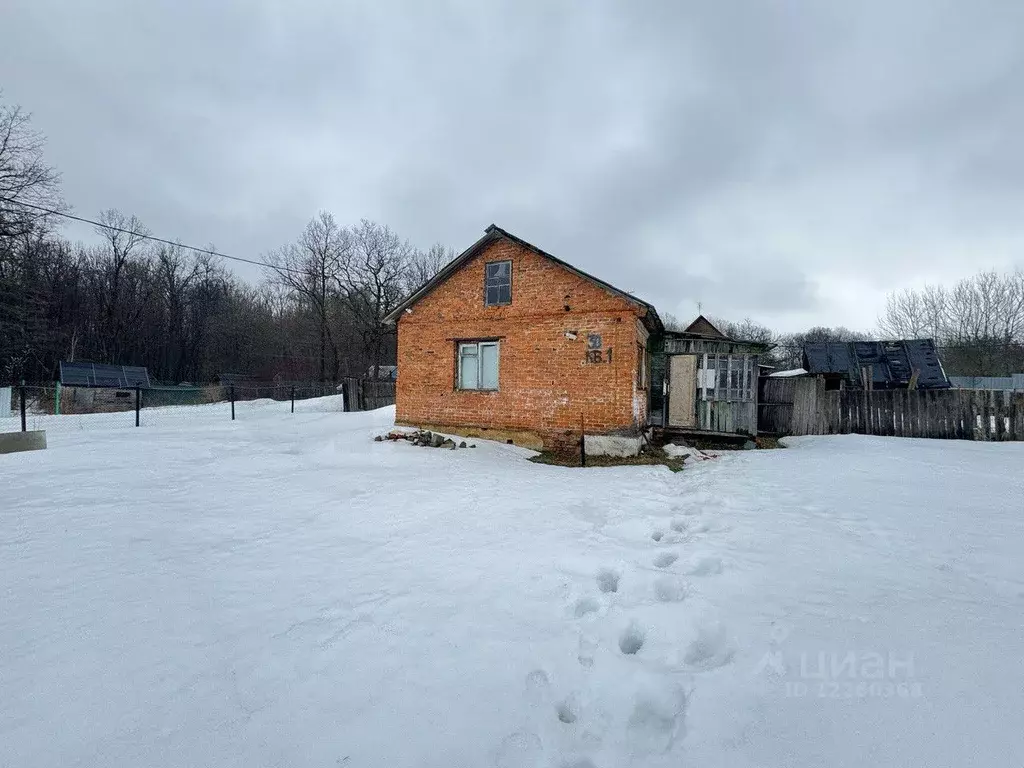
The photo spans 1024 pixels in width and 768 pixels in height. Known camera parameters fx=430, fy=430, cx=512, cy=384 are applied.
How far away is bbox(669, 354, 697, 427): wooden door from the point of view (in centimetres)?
1154

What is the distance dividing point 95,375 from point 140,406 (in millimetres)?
12185

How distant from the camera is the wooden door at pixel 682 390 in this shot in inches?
454

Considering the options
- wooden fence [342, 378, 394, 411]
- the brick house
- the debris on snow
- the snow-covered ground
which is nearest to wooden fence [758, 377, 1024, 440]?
the brick house

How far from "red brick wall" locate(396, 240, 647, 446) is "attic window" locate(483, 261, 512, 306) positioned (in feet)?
0.46

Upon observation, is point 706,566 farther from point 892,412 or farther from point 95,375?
point 95,375

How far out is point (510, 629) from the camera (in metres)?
2.60

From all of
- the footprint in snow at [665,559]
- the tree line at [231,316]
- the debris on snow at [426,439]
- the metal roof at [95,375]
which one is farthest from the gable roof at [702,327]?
the metal roof at [95,375]

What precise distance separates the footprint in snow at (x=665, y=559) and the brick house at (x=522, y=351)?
5.63 m

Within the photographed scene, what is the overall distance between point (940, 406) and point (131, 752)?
1554cm

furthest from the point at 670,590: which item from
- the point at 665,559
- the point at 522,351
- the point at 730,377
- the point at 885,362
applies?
the point at 885,362

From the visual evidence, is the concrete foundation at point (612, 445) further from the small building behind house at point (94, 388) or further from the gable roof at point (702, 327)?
the gable roof at point (702, 327)

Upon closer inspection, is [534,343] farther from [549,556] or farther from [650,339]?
[549,556]

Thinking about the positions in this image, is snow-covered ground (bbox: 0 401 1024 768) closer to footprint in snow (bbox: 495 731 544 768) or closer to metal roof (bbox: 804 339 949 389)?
footprint in snow (bbox: 495 731 544 768)

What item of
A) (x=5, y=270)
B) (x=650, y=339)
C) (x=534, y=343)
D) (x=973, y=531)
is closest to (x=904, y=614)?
(x=973, y=531)
